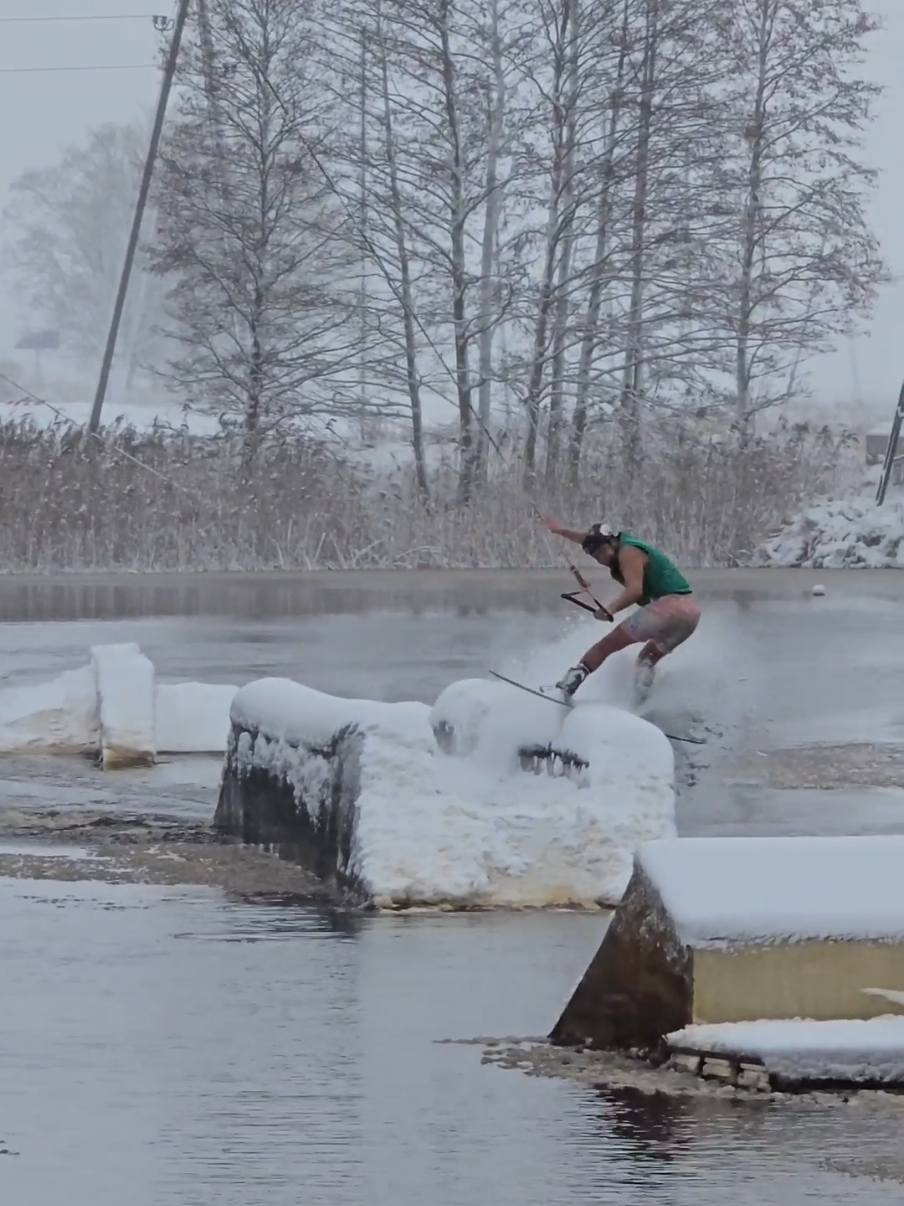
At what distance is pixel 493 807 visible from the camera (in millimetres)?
10727

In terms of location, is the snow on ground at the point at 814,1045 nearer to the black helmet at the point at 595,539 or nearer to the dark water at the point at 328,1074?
the dark water at the point at 328,1074

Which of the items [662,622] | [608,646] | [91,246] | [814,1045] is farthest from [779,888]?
[91,246]

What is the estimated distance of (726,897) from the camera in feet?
23.8

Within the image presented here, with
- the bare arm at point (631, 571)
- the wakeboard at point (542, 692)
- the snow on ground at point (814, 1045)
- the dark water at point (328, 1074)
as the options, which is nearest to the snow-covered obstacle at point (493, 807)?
the dark water at point (328, 1074)

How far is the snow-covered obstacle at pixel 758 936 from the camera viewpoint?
7.18 metres

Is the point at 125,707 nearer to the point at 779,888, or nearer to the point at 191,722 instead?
the point at 191,722

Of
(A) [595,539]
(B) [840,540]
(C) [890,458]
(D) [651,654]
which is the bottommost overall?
(D) [651,654]

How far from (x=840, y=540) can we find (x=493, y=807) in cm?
3271

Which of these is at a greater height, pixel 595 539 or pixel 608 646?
pixel 595 539

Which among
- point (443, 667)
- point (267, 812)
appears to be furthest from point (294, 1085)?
point (443, 667)

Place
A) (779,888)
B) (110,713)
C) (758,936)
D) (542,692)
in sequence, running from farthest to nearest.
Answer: (110,713) < (542,692) < (779,888) < (758,936)

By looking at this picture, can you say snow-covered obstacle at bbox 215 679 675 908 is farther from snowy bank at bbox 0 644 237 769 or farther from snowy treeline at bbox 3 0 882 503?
snowy treeline at bbox 3 0 882 503

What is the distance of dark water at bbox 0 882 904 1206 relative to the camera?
601cm

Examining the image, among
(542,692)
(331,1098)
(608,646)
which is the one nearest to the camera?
(331,1098)
